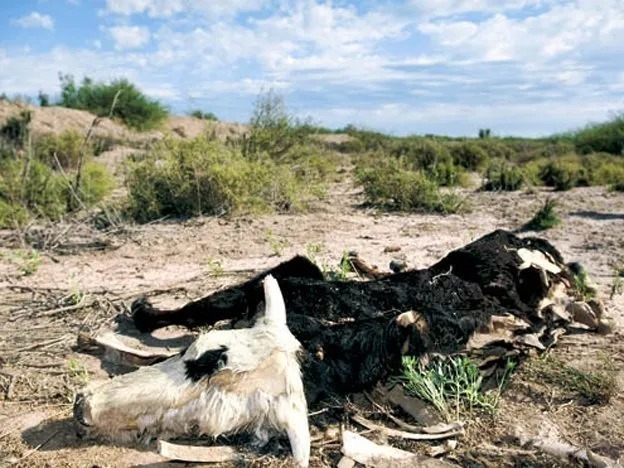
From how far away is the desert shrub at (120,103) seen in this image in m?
32.4

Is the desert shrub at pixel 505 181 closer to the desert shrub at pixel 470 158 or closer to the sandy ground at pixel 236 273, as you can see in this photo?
the sandy ground at pixel 236 273

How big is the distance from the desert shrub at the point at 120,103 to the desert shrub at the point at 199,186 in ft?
72.0

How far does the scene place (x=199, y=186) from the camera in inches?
397

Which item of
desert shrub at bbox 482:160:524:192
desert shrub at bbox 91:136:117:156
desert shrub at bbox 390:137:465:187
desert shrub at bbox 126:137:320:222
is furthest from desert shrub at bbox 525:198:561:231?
desert shrub at bbox 91:136:117:156

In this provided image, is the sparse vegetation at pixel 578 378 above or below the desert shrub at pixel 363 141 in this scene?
below

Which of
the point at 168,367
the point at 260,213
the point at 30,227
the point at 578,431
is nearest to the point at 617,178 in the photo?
the point at 260,213

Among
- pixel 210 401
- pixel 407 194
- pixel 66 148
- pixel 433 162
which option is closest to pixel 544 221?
pixel 407 194

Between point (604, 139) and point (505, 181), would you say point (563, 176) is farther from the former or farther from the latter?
point (604, 139)

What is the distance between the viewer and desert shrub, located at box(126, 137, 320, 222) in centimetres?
1009

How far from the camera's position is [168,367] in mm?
3090

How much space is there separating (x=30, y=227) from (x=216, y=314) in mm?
5971

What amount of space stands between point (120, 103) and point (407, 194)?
23.1 m

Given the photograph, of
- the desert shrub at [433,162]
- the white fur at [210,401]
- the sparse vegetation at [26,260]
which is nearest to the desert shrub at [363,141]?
the desert shrub at [433,162]

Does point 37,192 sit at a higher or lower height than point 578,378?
higher
